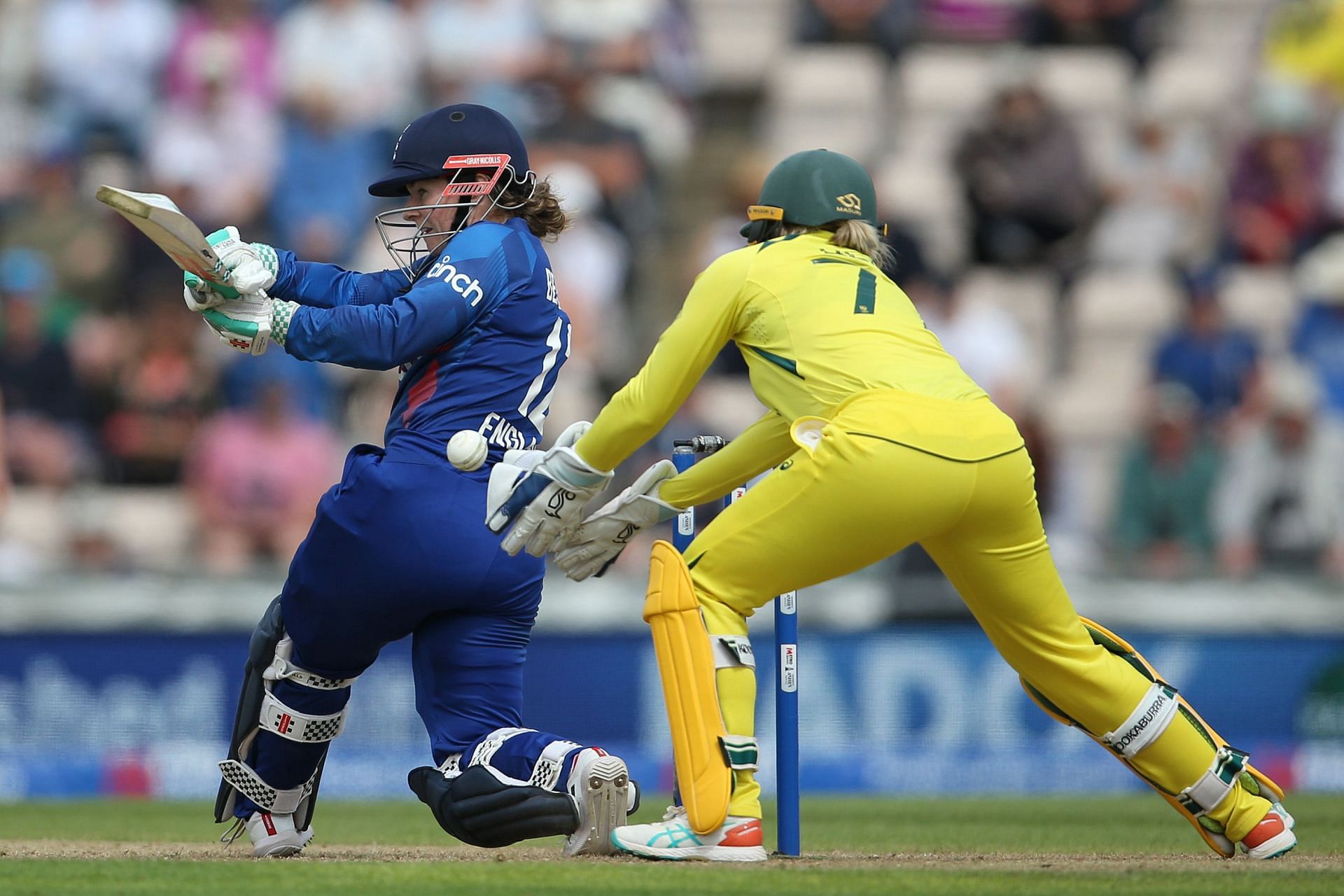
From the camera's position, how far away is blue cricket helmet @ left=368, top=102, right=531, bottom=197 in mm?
5527

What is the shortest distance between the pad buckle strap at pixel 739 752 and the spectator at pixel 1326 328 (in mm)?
8044

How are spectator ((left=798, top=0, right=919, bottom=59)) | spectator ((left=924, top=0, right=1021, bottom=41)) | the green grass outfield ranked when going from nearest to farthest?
the green grass outfield → spectator ((left=798, top=0, right=919, bottom=59)) → spectator ((left=924, top=0, right=1021, bottom=41))

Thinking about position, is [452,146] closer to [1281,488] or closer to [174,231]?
[174,231]

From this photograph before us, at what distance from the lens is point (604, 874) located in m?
4.51

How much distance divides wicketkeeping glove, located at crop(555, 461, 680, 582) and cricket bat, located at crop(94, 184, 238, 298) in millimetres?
1103

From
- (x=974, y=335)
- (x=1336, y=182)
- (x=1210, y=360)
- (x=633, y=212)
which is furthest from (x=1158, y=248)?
(x=633, y=212)

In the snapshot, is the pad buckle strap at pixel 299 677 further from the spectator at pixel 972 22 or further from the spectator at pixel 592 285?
the spectator at pixel 972 22

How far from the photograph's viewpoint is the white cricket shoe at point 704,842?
484cm

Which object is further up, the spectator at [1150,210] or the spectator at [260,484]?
the spectator at [1150,210]

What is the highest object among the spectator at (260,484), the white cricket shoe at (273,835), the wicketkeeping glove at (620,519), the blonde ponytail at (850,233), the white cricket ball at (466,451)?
the blonde ponytail at (850,233)

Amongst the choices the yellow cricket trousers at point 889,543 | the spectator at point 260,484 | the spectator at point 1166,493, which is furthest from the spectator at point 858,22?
the yellow cricket trousers at point 889,543

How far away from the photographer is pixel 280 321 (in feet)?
16.7

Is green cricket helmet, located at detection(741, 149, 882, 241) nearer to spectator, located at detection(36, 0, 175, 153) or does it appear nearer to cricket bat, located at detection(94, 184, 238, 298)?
cricket bat, located at detection(94, 184, 238, 298)

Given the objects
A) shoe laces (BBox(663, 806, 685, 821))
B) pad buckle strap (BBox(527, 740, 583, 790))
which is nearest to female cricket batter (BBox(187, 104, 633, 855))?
pad buckle strap (BBox(527, 740, 583, 790))
